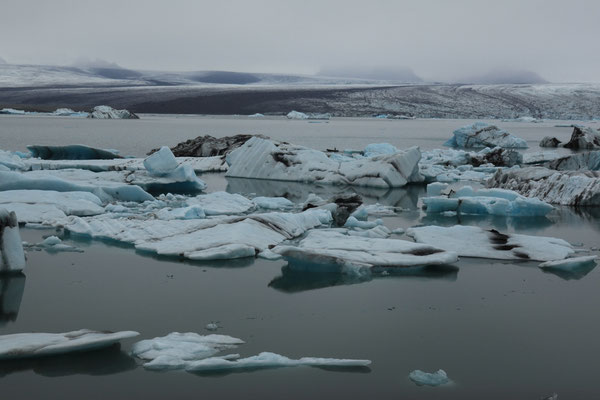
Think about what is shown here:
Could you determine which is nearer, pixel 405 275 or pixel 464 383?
pixel 464 383

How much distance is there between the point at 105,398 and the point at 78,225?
355cm

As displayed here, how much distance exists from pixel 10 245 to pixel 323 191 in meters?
5.55

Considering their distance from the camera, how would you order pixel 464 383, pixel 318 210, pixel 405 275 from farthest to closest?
pixel 318 210 → pixel 405 275 → pixel 464 383

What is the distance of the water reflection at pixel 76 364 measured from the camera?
2.60 metres

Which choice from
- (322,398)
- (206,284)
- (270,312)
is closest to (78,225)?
(206,284)

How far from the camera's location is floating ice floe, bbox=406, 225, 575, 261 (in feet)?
15.8

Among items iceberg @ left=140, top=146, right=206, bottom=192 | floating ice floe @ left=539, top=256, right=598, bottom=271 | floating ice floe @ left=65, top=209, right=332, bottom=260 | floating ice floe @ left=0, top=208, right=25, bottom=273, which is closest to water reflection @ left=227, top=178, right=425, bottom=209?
iceberg @ left=140, top=146, right=206, bottom=192

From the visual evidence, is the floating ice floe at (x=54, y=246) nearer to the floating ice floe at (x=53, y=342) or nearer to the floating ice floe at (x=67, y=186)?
the floating ice floe at (x=53, y=342)

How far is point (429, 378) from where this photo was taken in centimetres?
256

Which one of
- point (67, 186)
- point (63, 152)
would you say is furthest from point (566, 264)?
point (63, 152)

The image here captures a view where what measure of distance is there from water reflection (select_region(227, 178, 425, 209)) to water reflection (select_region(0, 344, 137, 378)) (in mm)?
5391

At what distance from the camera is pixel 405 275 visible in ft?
14.0

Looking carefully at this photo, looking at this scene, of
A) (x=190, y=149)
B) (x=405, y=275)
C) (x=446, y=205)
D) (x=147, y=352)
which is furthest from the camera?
(x=190, y=149)

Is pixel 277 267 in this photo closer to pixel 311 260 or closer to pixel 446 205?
pixel 311 260
